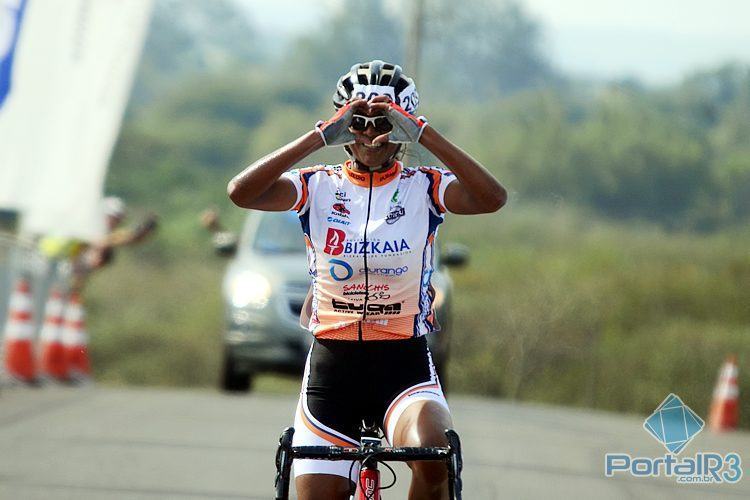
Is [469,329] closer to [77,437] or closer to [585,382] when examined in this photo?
[585,382]

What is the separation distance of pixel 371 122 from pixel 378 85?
0.57ft

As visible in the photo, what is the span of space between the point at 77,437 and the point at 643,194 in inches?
1600

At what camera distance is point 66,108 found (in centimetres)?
1000

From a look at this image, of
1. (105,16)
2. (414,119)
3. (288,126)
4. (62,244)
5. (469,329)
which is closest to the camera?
(414,119)

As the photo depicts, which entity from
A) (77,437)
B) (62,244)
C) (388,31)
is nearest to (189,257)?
(388,31)

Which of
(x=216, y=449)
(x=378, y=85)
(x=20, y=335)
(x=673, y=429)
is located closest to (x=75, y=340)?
(x=20, y=335)

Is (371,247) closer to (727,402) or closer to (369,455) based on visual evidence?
(369,455)

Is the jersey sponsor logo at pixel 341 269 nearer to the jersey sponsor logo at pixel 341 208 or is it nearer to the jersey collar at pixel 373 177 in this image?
the jersey sponsor logo at pixel 341 208

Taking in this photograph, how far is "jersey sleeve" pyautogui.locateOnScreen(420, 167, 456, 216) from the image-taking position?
6152 millimetres

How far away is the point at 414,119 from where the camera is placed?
5.87m

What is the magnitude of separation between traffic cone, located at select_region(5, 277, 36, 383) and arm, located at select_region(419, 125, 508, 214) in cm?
1131

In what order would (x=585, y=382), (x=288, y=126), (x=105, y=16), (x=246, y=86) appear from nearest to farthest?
1. (x=105, y=16)
2. (x=585, y=382)
3. (x=288, y=126)
4. (x=246, y=86)

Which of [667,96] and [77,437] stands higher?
[667,96]

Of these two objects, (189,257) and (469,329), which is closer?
(469,329)
